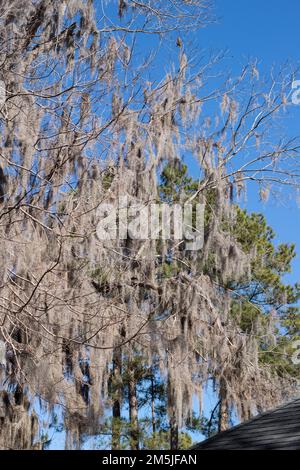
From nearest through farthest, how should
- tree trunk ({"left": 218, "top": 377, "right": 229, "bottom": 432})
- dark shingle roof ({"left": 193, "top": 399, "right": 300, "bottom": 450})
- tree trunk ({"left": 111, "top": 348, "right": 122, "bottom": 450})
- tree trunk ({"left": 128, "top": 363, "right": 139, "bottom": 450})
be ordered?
dark shingle roof ({"left": 193, "top": 399, "right": 300, "bottom": 450}) < tree trunk ({"left": 218, "top": 377, "right": 229, "bottom": 432}) < tree trunk ({"left": 111, "top": 348, "right": 122, "bottom": 450}) < tree trunk ({"left": 128, "top": 363, "right": 139, "bottom": 450})

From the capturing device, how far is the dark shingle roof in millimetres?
3684

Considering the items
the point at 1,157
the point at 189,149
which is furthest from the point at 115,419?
the point at 1,157

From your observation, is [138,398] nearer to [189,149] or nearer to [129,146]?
[189,149]

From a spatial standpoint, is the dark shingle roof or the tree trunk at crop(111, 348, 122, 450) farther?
the tree trunk at crop(111, 348, 122, 450)

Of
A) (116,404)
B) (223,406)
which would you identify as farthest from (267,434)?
(116,404)

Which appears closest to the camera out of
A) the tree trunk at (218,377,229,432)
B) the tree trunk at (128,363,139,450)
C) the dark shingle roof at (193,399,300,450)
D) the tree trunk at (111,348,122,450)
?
the dark shingle roof at (193,399,300,450)

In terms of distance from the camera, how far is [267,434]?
3988mm

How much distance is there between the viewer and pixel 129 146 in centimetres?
649

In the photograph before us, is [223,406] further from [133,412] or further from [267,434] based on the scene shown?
[267,434]

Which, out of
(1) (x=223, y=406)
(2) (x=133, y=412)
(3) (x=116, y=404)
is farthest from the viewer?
(2) (x=133, y=412)

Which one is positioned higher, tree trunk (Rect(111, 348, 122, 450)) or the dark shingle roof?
tree trunk (Rect(111, 348, 122, 450))

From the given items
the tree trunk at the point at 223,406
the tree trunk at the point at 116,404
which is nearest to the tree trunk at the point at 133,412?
the tree trunk at the point at 116,404

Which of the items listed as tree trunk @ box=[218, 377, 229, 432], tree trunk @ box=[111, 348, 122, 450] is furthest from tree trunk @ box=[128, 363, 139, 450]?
tree trunk @ box=[218, 377, 229, 432]

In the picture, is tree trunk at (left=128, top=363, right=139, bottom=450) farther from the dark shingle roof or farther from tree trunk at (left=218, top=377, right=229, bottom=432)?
the dark shingle roof
